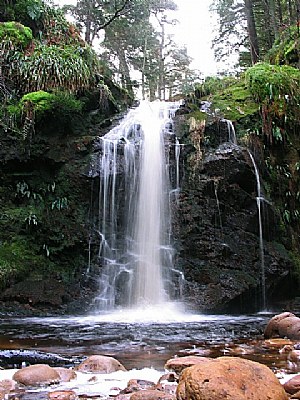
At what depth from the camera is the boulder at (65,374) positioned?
12.8 ft

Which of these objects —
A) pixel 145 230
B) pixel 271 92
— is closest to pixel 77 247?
pixel 145 230

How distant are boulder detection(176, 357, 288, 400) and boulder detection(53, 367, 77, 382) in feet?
4.40

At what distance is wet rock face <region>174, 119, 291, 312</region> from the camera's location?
9.98 m

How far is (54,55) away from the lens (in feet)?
39.1

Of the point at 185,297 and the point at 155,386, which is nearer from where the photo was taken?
the point at 155,386

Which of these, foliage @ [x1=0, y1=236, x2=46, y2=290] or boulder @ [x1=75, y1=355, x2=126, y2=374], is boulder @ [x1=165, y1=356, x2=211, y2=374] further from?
foliage @ [x1=0, y1=236, x2=46, y2=290]

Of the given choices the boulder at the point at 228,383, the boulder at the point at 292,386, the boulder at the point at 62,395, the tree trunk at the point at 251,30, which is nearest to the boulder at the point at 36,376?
the boulder at the point at 62,395

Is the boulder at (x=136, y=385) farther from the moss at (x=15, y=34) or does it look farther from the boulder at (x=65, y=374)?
the moss at (x=15, y=34)

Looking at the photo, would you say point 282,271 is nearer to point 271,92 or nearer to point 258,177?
point 258,177

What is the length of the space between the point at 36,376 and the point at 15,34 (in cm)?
1081

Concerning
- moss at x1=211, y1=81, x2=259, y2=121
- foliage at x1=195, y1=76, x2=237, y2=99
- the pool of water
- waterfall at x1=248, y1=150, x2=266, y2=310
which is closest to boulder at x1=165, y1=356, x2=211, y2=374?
the pool of water

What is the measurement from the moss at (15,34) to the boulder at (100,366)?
10.2m

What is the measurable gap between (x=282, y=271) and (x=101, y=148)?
530cm

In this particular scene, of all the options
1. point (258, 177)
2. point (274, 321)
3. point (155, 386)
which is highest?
point (258, 177)
